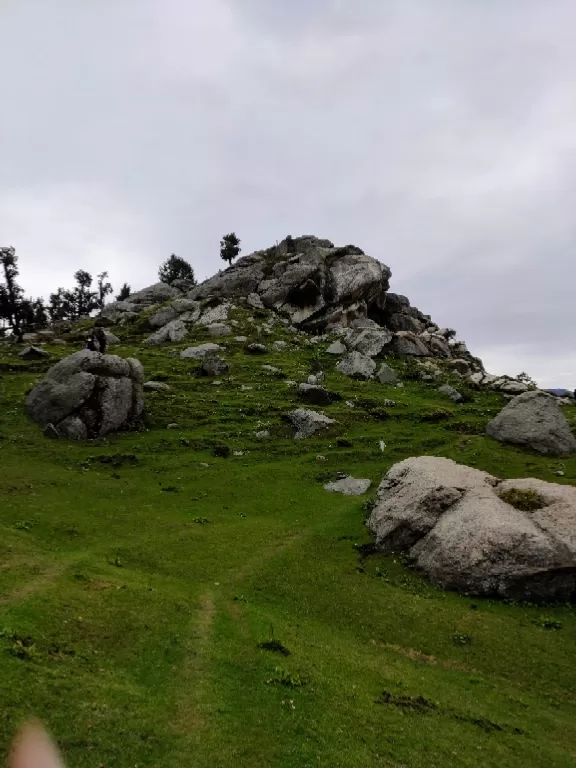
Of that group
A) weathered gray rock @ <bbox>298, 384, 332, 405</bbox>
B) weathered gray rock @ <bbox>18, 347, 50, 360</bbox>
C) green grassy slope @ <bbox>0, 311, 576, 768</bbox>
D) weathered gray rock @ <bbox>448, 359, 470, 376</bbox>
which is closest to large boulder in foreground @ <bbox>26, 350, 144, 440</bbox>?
green grassy slope @ <bbox>0, 311, 576, 768</bbox>

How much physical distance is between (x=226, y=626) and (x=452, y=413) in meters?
50.4

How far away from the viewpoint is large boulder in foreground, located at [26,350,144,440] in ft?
192

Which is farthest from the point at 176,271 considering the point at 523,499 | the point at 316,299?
the point at 523,499

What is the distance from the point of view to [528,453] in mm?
54750

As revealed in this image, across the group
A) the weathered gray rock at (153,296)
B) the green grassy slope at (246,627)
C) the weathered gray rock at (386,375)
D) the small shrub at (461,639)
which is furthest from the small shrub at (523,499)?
the weathered gray rock at (153,296)

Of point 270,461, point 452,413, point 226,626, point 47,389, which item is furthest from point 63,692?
point 452,413

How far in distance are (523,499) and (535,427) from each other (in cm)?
2362

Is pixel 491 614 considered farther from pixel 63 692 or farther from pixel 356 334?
pixel 356 334

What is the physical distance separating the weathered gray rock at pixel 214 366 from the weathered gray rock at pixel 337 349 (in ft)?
76.1

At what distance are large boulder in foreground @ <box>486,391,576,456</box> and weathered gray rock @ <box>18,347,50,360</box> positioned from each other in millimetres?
70080

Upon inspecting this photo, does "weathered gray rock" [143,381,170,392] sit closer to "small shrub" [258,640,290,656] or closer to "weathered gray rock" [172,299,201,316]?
"weathered gray rock" [172,299,201,316]

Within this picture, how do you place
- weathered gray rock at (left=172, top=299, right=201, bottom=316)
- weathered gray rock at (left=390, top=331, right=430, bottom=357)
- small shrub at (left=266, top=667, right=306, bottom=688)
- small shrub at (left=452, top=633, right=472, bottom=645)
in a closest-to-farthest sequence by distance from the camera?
small shrub at (left=266, top=667, right=306, bottom=688) → small shrub at (left=452, top=633, right=472, bottom=645) → weathered gray rock at (left=390, top=331, right=430, bottom=357) → weathered gray rock at (left=172, top=299, right=201, bottom=316)

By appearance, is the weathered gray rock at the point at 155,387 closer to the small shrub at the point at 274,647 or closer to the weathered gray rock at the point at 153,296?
the small shrub at the point at 274,647

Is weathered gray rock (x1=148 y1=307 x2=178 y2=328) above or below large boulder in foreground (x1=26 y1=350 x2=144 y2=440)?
above
